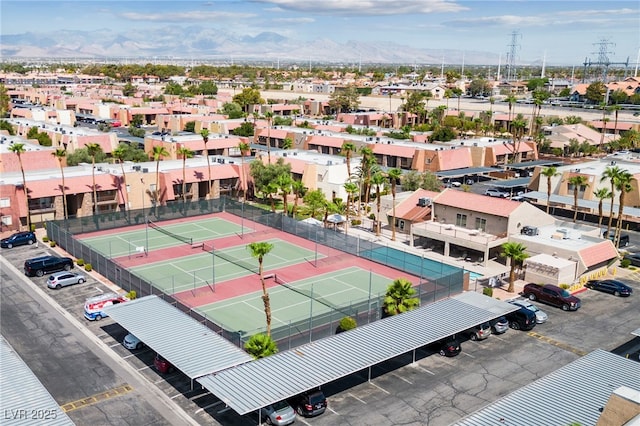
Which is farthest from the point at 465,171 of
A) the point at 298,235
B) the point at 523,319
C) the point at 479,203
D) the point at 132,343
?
the point at 132,343

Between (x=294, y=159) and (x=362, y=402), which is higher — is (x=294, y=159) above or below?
above

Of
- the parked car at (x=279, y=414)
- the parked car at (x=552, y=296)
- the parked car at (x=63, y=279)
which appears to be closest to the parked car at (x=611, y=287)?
the parked car at (x=552, y=296)

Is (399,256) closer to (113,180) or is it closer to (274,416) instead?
(274,416)

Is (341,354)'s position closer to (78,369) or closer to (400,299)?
(400,299)

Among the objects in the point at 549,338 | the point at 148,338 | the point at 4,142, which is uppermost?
the point at 4,142

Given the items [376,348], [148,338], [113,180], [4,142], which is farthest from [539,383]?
[4,142]

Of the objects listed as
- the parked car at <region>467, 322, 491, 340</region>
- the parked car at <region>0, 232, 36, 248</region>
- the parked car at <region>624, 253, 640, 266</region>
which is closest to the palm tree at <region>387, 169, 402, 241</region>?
the parked car at <region>624, 253, 640, 266</region>

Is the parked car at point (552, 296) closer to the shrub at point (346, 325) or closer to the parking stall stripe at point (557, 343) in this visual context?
the parking stall stripe at point (557, 343)

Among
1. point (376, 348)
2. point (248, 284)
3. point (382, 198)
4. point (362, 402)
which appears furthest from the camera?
point (382, 198)
